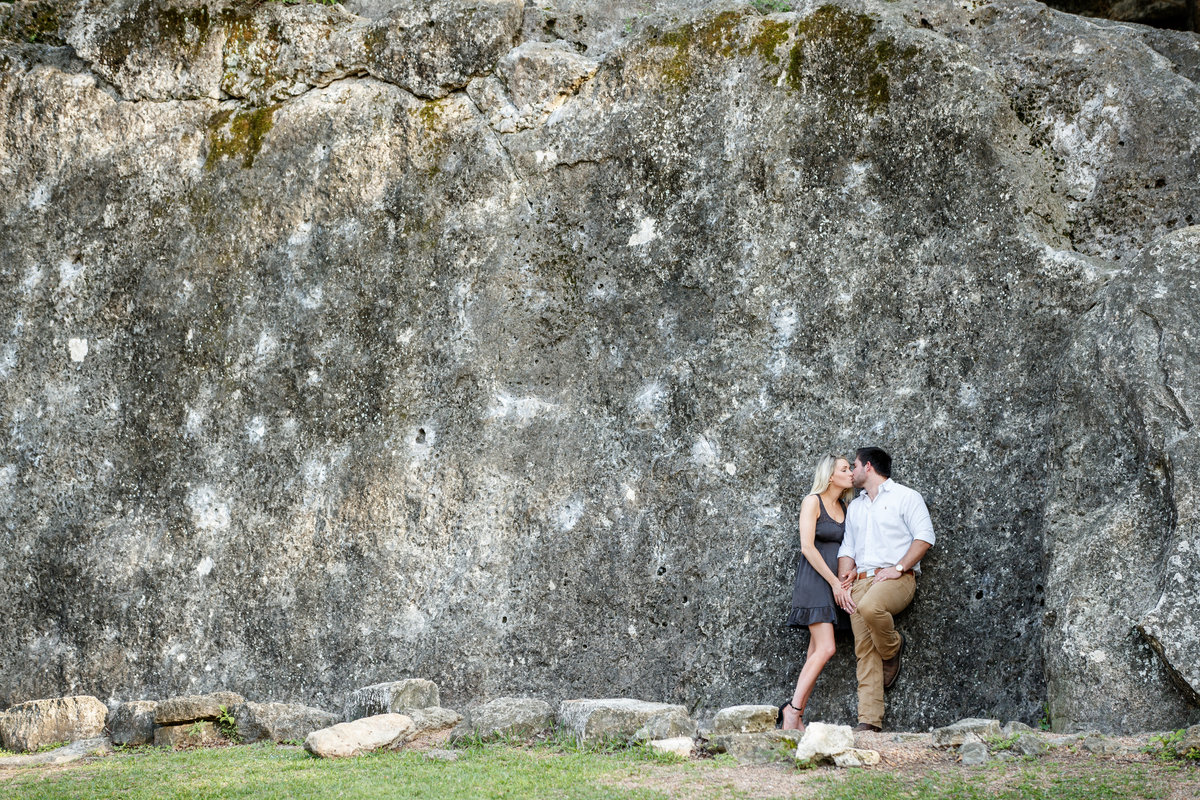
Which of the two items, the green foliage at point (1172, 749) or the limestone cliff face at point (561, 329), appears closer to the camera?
the green foliage at point (1172, 749)

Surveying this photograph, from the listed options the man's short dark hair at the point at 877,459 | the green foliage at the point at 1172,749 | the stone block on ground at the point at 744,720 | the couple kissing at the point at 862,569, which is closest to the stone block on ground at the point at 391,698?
the stone block on ground at the point at 744,720

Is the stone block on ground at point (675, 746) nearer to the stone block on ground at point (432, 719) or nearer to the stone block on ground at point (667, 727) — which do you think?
the stone block on ground at point (667, 727)

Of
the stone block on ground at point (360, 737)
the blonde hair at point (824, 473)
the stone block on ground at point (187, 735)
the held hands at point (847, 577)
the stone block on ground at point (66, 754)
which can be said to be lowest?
the stone block on ground at point (66, 754)

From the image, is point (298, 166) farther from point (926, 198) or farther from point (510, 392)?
point (926, 198)

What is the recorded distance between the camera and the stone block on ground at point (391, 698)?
690cm

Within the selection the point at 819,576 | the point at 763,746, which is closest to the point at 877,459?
the point at 819,576

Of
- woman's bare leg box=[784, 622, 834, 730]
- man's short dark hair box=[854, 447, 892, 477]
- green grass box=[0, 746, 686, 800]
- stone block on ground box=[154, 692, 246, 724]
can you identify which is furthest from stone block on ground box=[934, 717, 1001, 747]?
stone block on ground box=[154, 692, 246, 724]

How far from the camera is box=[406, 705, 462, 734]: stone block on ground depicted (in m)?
6.65

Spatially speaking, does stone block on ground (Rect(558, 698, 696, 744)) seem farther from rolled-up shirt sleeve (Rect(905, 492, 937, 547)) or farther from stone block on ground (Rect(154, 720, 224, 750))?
stone block on ground (Rect(154, 720, 224, 750))

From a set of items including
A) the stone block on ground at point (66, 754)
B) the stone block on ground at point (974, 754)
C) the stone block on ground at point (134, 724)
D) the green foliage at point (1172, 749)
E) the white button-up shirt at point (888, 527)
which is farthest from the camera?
the stone block on ground at point (134, 724)

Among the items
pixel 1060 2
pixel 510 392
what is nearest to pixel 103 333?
pixel 510 392

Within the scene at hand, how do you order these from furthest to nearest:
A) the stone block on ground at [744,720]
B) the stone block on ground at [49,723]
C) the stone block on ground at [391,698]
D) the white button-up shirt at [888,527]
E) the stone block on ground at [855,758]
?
1. the stone block on ground at [49,723]
2. the stone block on ground at [391,698]
3. the white button-up shirt at [888,527]
4. the stone block on ground at [744,720]
5. the stone block on ground at [855,758]

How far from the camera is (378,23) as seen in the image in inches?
347

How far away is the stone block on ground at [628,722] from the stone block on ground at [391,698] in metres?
1.14
